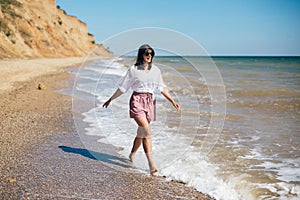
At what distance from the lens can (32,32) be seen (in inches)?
1650

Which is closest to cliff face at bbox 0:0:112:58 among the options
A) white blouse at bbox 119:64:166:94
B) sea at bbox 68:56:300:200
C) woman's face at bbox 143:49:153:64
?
sea at bbox 68:56:300:200

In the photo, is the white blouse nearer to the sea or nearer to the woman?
the woman

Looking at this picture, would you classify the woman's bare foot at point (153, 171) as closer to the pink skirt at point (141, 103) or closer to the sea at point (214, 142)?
the sea at point (214, 142)

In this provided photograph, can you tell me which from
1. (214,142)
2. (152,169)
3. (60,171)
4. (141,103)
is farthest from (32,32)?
(152,169)

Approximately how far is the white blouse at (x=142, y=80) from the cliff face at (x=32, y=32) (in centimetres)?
2351

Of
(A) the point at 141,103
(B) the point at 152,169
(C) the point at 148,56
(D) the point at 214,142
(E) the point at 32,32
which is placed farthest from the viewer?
(E) the point at 32,32

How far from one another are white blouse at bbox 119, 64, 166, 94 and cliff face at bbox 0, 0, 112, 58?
77.1 ft

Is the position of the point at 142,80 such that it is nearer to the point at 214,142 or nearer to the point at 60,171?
the point at 60,171

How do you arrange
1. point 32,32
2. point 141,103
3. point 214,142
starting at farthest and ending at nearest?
point 32,32, point 214,142, point 141,103

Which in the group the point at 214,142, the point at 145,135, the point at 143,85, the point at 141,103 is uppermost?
the point at 143,85

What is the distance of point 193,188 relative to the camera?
387 centimetres

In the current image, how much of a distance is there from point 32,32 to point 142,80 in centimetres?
4167

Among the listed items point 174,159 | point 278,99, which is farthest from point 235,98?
point 174,159

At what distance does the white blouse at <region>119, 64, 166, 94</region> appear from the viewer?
4.12m
